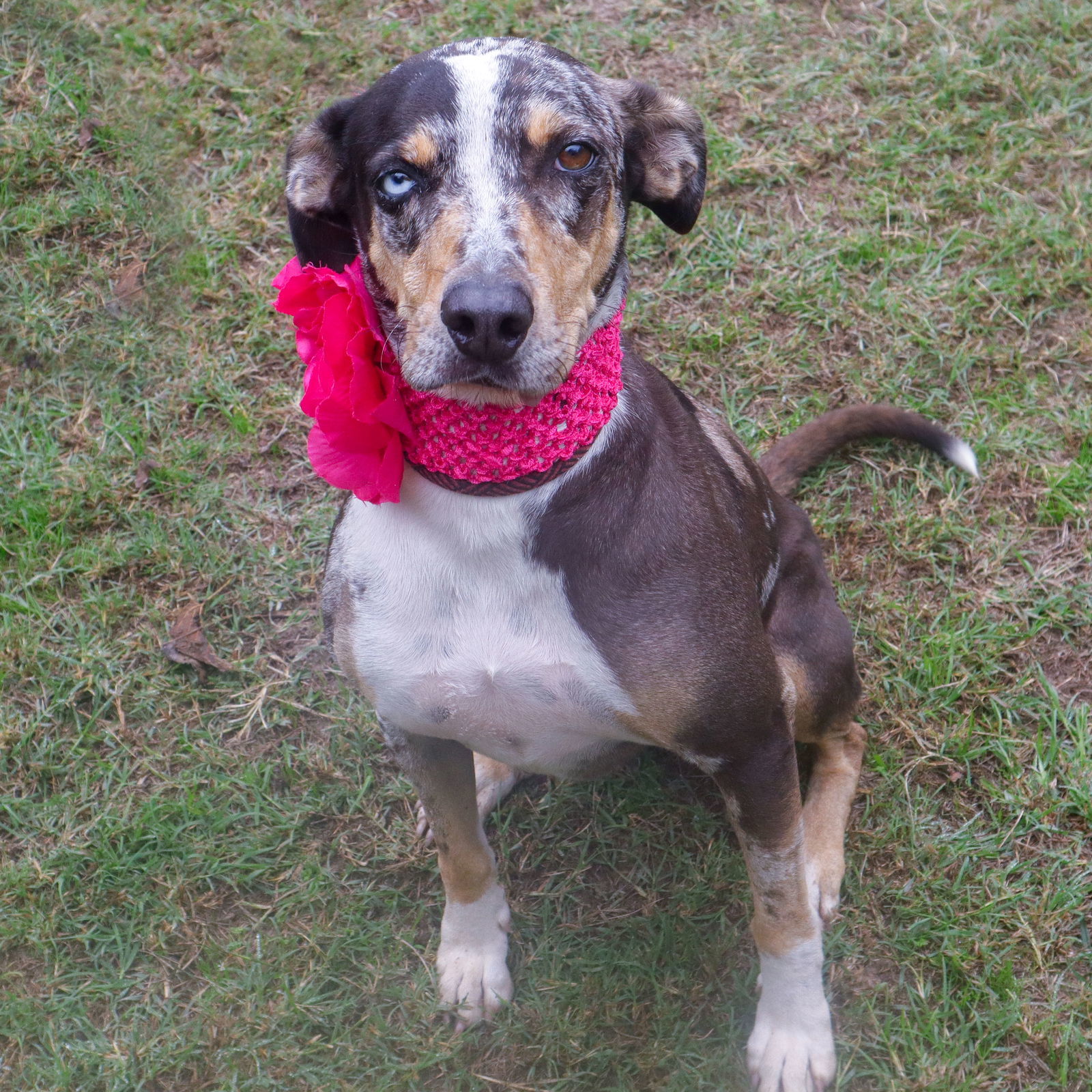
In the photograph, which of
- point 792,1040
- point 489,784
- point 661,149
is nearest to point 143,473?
point 489,784

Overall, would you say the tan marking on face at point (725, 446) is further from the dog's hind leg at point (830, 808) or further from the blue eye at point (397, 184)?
the blue eye at point (397, 184)

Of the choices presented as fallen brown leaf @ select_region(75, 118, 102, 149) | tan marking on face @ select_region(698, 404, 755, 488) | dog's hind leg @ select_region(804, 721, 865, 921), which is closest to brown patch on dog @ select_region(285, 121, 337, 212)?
tan marking on face @ select_region(698, 404, 755, 488)

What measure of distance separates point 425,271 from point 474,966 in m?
2.31

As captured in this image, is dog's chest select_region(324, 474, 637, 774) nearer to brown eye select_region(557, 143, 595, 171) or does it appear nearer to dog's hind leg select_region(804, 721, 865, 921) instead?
brown eye select_region(557, 143, 595, 171)

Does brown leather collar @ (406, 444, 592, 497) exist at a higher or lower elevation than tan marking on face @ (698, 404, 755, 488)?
higher

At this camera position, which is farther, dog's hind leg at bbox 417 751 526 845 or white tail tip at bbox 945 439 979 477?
white tail tip at bbox 945 439 979 477

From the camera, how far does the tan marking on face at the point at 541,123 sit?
8.48 ft

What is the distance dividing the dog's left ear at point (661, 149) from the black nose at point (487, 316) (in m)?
0.83

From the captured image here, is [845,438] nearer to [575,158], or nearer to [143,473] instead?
[575,158]

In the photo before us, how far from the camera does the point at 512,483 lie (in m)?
2.75

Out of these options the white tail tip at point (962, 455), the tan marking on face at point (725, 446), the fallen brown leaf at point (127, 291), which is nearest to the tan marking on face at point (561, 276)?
the tan marking on face at point (725, 446)

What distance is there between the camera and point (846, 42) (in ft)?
18.0

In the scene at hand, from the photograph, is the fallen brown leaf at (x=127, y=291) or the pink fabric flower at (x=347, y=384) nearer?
the pink fabric flower at (x=347, y=384)

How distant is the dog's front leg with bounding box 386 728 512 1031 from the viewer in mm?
3318
